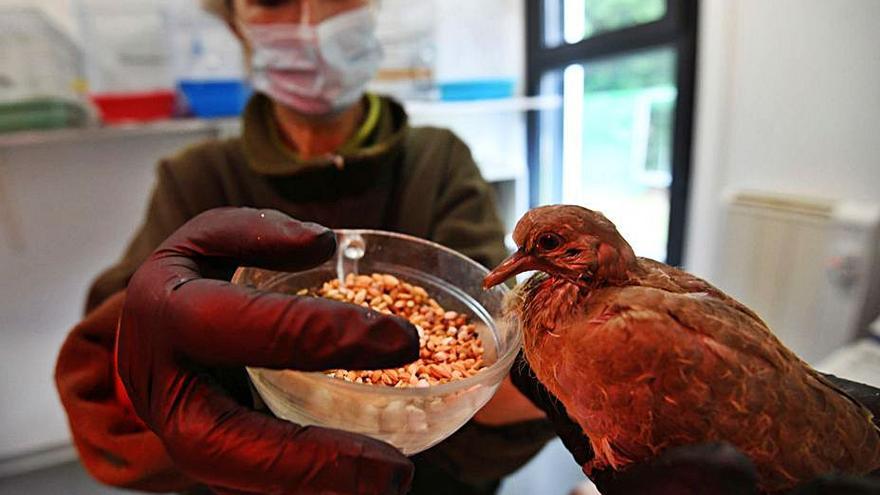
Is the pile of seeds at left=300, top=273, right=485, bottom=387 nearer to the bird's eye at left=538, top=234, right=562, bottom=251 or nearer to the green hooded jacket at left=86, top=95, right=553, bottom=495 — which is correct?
the bird's eye at left=538, top=234, right=562, bottom=251

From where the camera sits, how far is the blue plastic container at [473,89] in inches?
73.0

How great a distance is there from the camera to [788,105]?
758mm

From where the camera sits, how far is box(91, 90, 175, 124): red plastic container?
4.82ft

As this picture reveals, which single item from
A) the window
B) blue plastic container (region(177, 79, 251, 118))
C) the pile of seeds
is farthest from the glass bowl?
blue plastic container (region(177, 79, 251, 118))

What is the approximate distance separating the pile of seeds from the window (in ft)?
1.79

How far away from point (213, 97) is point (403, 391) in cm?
147

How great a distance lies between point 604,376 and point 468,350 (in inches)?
5.6

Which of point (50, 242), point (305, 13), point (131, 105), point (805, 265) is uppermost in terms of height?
point (305, 13)

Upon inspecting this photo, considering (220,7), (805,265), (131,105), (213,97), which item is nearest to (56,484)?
(131,105)

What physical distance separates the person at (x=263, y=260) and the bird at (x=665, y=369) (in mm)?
100

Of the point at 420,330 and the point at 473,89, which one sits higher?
the point at 473,89

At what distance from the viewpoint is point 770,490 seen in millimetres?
256

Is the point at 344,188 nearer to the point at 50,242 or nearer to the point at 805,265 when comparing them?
the point at 805,265

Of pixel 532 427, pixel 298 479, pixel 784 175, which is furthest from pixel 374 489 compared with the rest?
pixel 784 175
